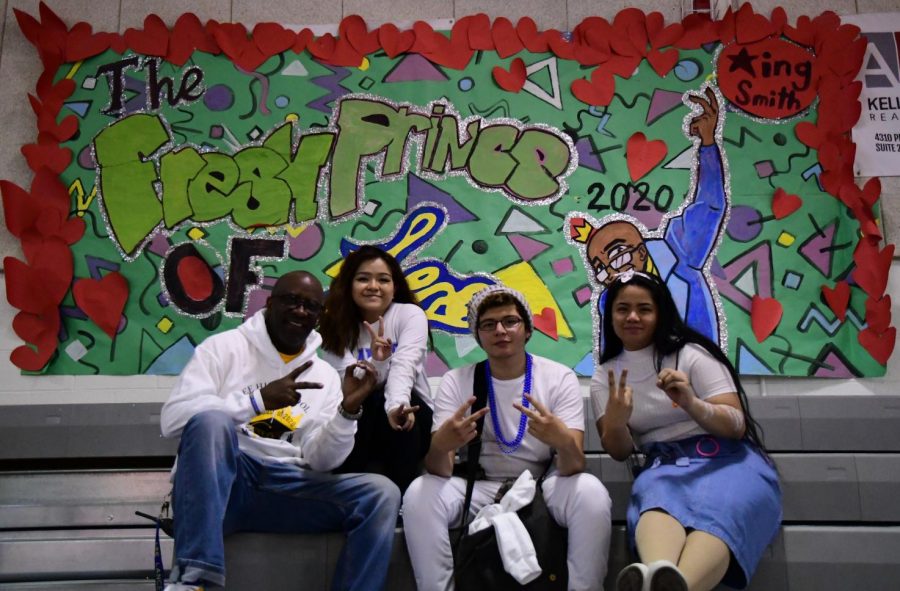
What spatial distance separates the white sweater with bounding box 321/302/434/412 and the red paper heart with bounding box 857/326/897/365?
182 centimetres

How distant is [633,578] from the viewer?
171cm

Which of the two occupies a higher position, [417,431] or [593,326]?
[593,326]

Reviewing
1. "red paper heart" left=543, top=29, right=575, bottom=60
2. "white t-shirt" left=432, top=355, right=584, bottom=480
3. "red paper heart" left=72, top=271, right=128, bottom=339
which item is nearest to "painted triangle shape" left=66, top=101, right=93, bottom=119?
"red paper heart" left=72, top=271, right=128, bottom=339

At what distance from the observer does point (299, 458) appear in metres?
2.19

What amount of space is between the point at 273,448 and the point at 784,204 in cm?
232

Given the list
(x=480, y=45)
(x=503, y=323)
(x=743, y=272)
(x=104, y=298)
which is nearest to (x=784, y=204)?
(x=743, y=272)

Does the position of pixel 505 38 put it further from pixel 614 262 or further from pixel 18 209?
pixel 18 209

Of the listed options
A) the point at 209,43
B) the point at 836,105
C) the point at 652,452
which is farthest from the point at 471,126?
the point at 652,452

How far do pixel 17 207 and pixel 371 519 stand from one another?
2315mm

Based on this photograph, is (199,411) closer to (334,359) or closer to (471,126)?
(334,359)

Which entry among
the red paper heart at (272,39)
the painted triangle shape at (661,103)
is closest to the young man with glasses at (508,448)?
the painted triangle shape at (661,103)

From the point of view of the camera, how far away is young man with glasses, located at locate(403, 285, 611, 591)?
77.0 inches

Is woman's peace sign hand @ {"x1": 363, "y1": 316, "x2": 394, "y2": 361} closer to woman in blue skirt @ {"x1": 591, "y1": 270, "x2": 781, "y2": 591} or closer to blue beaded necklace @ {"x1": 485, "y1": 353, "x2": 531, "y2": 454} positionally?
blue beaded necklace @ {"x1": 485, "y1": 353, "x2": 531, "y2": 454}

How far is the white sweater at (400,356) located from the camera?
2.33 metres
